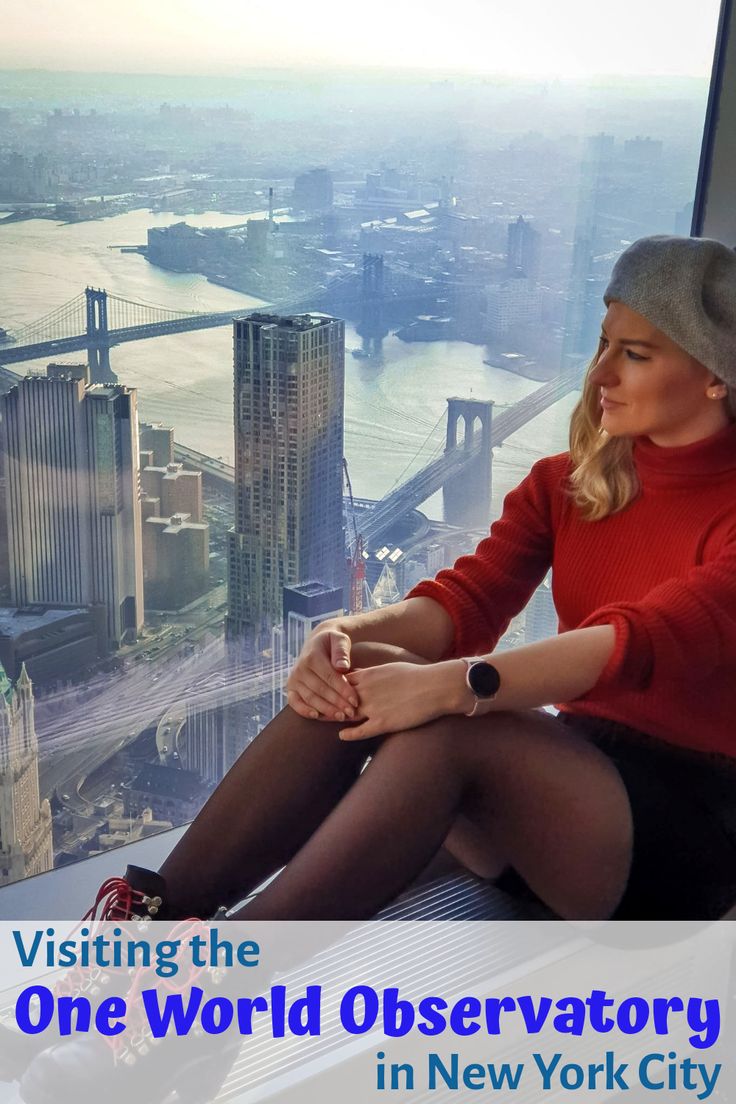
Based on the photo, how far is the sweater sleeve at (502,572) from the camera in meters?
1.71

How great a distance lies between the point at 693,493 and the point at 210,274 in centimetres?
85

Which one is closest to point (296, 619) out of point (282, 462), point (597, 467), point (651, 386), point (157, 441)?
point (282, 462)

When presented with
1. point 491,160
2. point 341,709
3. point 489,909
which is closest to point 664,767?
point 489,909

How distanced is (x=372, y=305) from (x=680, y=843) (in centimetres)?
111

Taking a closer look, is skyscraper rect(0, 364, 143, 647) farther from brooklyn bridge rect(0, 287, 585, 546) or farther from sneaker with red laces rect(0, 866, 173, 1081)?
sneaker with red laces rect(0, 866, 173, 1081)

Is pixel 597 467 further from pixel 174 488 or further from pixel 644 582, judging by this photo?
pixel 174 488

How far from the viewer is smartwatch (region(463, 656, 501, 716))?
1419 mm

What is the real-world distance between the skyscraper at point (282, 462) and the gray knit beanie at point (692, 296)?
0.64 m

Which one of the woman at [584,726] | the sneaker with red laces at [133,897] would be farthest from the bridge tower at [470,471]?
the sneaker with red laces at [133,897]

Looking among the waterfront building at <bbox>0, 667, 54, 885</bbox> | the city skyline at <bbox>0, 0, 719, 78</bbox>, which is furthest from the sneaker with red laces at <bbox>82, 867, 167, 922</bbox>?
the city skyline at <bbox>0, 0, 719, 78</bbox>

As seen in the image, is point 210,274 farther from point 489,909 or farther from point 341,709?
point 489,909

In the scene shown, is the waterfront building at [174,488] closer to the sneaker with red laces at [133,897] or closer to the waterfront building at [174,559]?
the waterfront building at [174,559]

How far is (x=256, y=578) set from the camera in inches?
80.7

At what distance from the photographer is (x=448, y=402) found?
2238 mm
